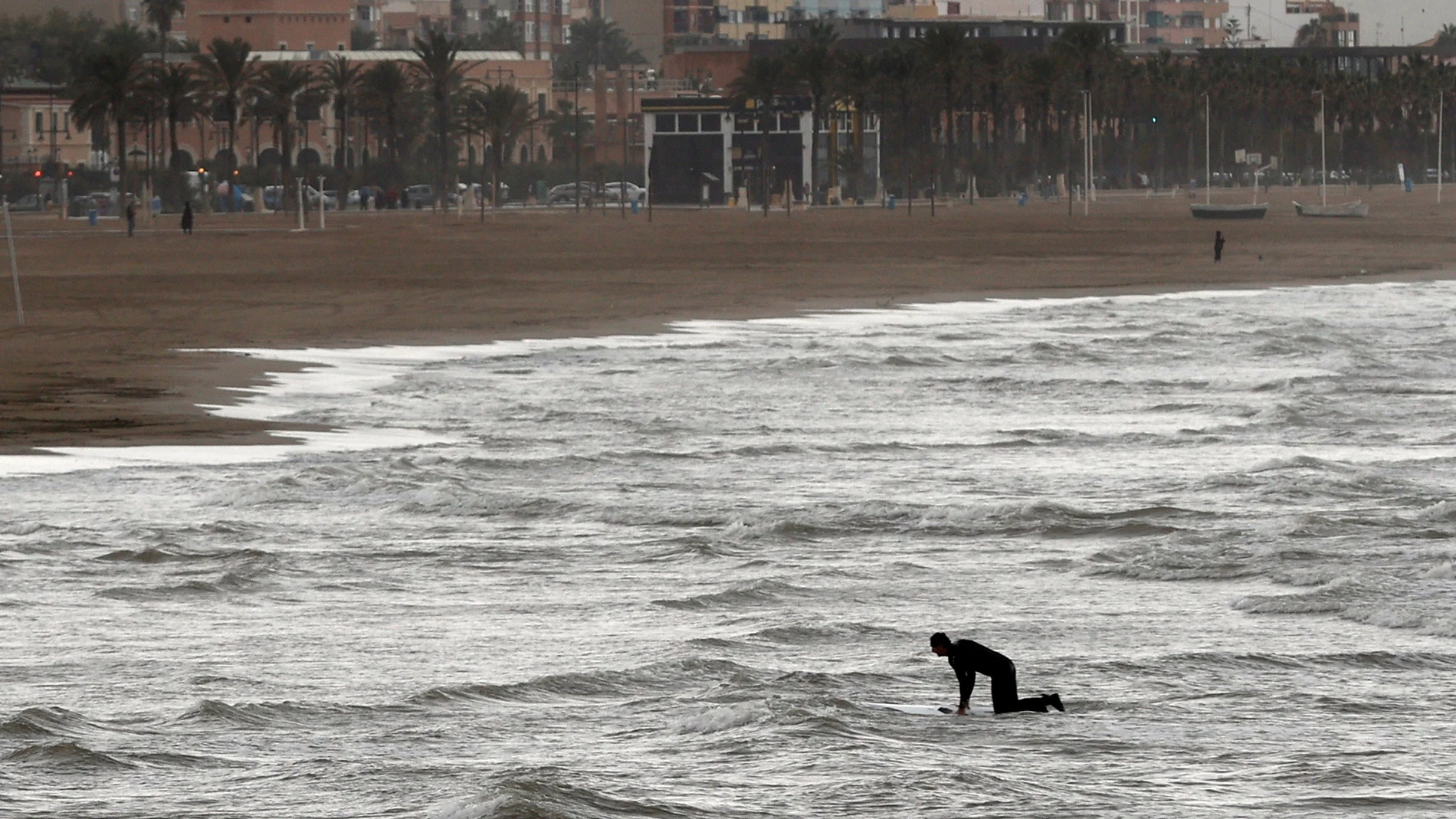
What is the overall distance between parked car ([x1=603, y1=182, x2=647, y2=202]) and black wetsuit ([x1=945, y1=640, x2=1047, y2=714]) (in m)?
99.3

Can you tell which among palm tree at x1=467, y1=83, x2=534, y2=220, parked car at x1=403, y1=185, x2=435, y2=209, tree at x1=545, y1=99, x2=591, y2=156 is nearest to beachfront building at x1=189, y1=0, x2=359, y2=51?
tree at x1=545, y1=99, x2=591, y2=156

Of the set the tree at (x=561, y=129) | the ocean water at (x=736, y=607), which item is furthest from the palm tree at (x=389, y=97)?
the ocean water at (x=736, y=607)

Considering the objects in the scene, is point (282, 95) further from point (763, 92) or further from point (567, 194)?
point (763, 92)

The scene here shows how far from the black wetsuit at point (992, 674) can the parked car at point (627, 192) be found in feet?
326

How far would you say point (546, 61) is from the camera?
541 feet

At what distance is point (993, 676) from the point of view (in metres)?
11.0

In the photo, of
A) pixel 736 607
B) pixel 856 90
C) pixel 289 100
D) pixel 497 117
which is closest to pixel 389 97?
pixel 497 117

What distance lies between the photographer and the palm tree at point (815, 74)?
381 ft

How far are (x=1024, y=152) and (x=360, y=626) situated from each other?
426 ft

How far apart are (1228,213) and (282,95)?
Result: 44633 millimetres

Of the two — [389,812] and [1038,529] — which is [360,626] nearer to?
[389,812]

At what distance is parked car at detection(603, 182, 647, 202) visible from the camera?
116m

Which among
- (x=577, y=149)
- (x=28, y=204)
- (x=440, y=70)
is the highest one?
(x=440, y=70)

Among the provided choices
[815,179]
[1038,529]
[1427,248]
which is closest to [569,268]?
[1427,248]
